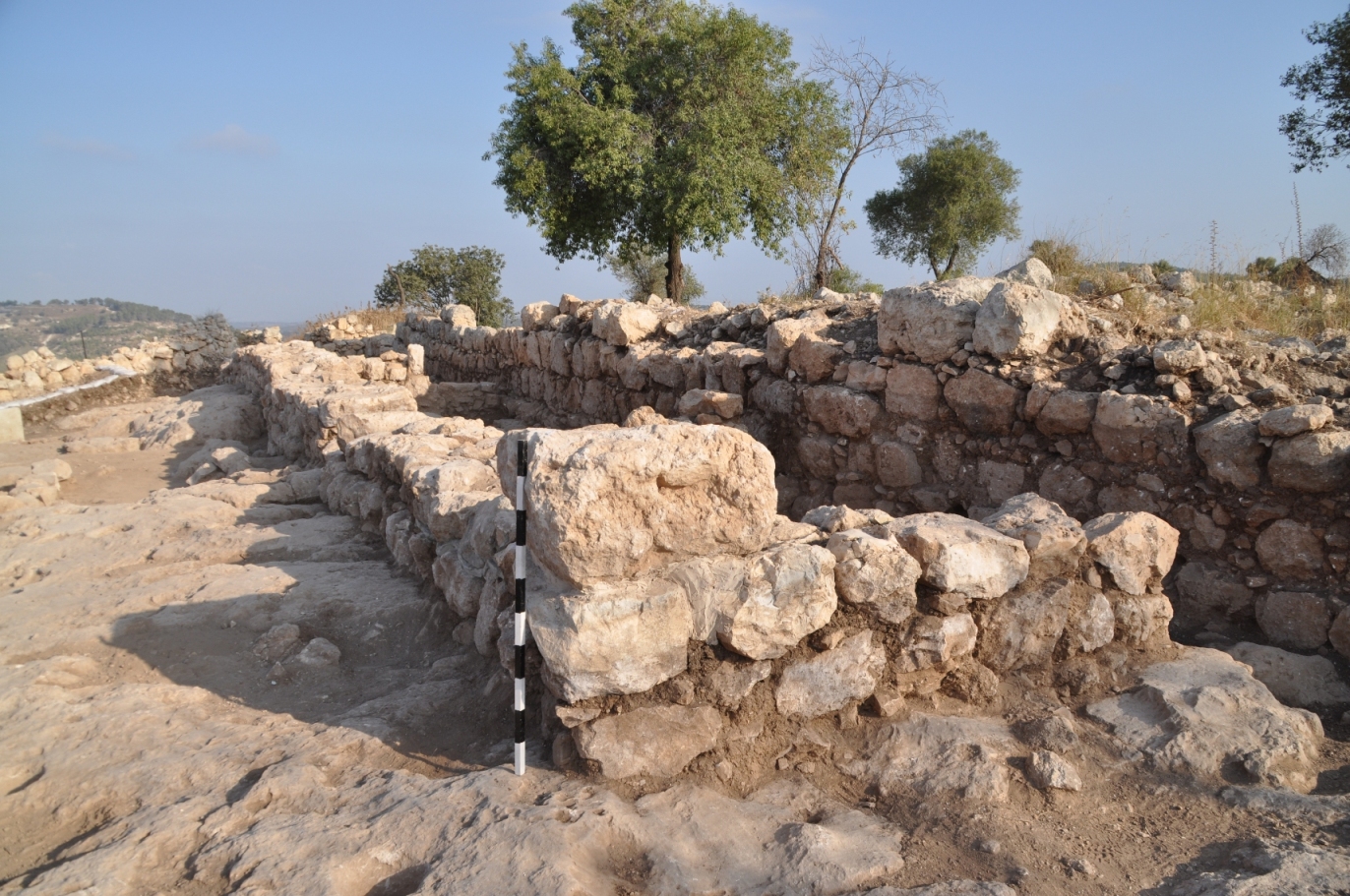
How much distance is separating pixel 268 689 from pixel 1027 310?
456 cm

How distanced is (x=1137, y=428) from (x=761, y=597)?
8.98 ft

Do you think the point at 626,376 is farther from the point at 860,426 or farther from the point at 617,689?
the point at 617,689

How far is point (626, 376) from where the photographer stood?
8023 millimetres

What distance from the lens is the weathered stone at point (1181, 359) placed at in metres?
4.30

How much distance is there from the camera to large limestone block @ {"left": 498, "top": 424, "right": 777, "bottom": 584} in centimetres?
261

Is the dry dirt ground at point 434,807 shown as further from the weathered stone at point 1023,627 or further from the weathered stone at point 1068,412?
the weathered stone at point 1068,412

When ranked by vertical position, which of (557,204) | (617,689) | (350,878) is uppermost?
(557,204)

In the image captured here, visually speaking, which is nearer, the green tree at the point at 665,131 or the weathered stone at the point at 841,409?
the weathered stone at the point at 841,409

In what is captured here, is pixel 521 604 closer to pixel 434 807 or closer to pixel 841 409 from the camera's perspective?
pixel 434 807

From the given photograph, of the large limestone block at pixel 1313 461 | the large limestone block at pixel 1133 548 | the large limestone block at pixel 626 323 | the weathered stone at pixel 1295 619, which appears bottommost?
the weathered stone at pixel 1295 619

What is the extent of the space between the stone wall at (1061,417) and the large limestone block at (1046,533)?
1206 millimetres

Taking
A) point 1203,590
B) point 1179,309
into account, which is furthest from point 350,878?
point 1179,309

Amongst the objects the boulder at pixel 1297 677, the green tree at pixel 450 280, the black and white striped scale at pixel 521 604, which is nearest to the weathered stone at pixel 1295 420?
the boulder at pixel 1297 677

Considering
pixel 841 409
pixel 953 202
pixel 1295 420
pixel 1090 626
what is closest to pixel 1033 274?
pixel 841 409
